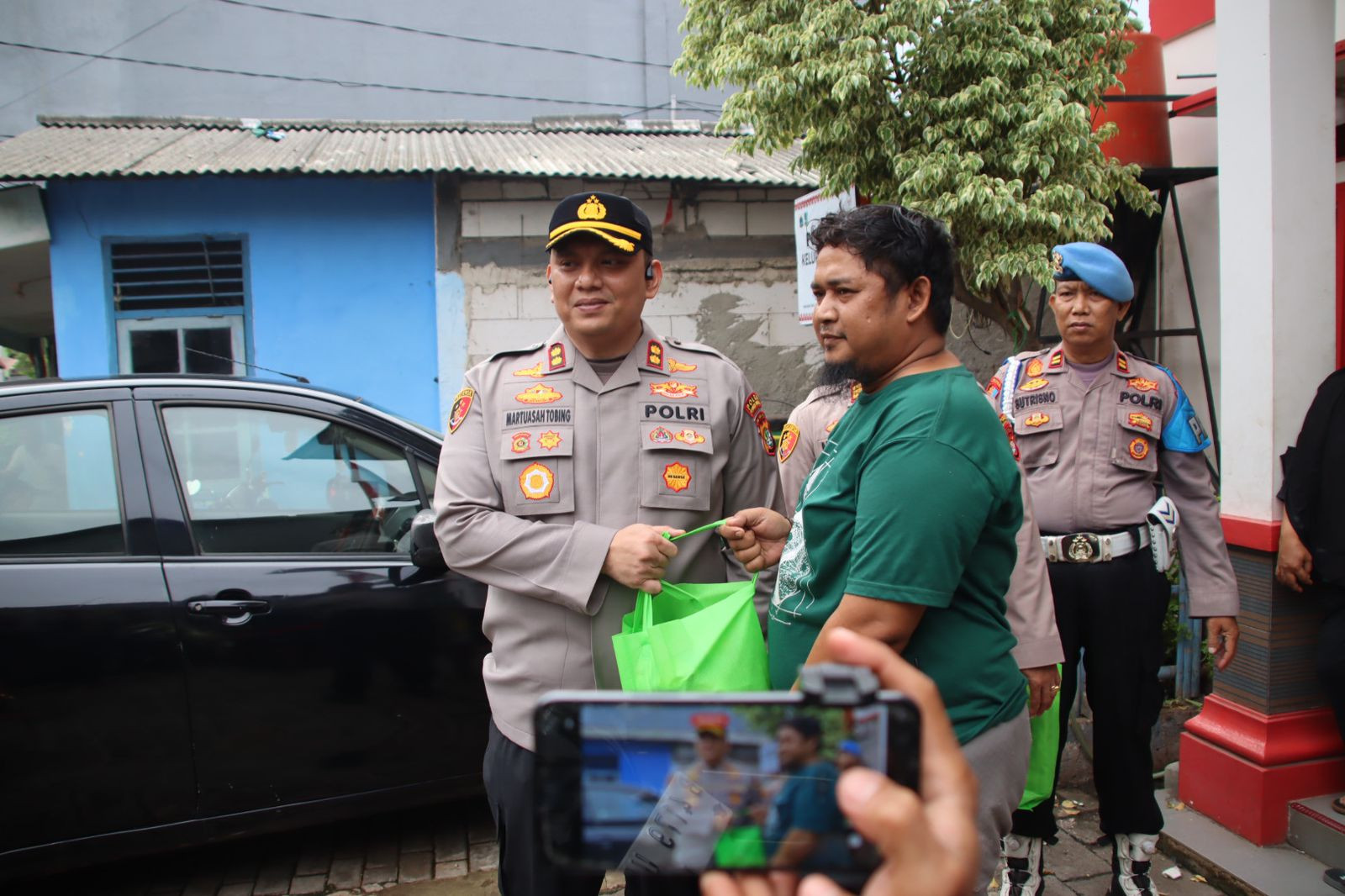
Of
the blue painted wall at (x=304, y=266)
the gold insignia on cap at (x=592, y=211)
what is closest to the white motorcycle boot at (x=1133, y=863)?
the gold insignia on cap at (x=592, y=211)

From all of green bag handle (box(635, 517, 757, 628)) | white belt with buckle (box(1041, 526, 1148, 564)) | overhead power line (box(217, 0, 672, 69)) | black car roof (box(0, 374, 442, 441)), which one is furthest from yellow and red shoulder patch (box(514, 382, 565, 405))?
overhead power line (box(217, 0, 672, 69))

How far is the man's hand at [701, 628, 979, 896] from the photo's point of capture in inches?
23.3

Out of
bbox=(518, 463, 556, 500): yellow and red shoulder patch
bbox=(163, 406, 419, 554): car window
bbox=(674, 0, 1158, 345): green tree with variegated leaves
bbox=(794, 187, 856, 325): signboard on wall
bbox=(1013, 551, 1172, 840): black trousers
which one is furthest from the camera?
bbox=(794, 187, 856, 325): signboard on wall

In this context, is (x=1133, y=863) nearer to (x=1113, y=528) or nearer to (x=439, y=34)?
(x=1113, y=528)

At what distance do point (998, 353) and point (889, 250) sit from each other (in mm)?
6573

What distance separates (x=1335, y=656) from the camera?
271 cm

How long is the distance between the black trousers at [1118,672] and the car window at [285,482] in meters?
2.06

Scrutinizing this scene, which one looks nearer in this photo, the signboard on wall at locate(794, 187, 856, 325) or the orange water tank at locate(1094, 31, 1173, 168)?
the orange water tank at locate(1094, 31, 1173, 168)

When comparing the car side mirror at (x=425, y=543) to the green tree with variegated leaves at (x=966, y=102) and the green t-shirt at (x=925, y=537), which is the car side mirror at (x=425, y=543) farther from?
the green tree with variegated leaves at (x=966, y=102)

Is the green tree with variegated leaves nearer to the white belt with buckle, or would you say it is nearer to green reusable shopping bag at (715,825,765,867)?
the white belt with buckle

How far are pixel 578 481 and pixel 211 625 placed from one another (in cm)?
148

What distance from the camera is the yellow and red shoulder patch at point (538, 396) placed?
184 centimetres

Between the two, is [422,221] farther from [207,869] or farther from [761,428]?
[761,428]

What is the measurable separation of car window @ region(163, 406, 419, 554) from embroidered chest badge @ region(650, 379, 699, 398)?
144 centimetres
